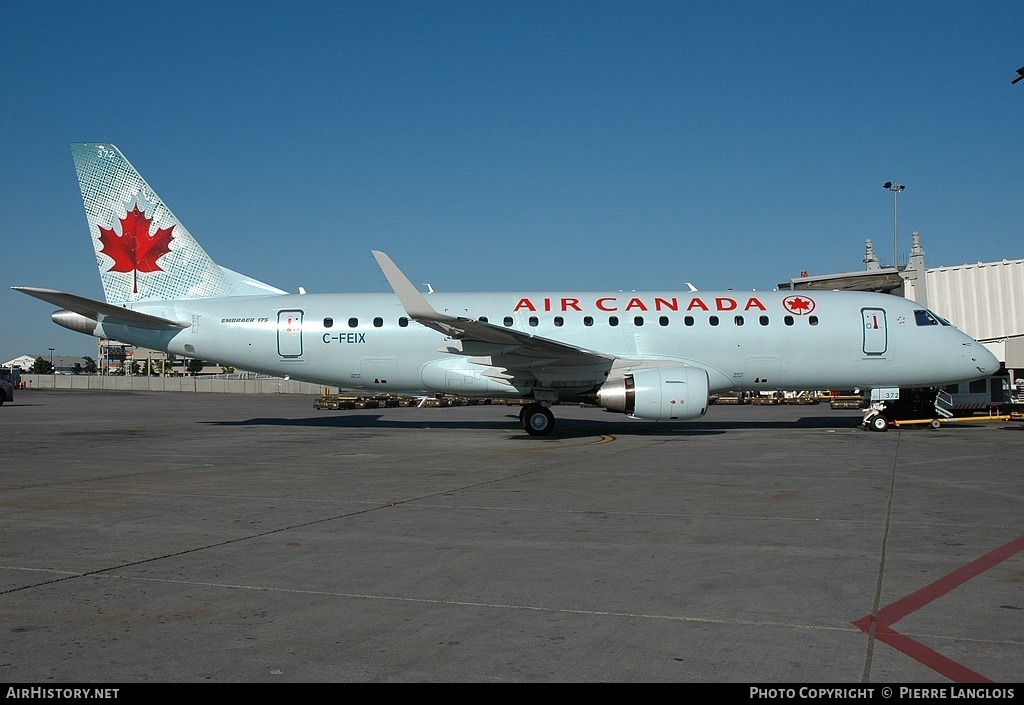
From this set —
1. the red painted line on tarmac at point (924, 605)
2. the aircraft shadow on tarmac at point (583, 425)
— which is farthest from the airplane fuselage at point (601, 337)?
the red painted line on tarmac at point (924, 605)

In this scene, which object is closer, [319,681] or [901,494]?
[319,681]

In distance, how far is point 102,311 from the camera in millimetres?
20656

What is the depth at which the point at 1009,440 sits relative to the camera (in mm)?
18344

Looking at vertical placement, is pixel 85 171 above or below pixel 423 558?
above

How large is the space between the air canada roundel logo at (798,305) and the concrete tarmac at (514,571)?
24.9 feet

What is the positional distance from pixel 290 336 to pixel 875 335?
15240mm

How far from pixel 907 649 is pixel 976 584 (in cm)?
187

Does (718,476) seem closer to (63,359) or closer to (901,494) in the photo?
(901,494)

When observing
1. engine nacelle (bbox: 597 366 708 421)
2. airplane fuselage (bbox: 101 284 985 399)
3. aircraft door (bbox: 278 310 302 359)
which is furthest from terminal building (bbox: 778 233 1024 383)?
aircraft door (bbox: 278 310 302 359)

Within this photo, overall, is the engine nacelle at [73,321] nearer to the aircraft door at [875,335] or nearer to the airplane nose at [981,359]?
the aircraft door at [875,335]

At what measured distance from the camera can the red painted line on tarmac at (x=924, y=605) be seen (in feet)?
13.6

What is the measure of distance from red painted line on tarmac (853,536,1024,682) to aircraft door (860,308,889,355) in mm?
14384
